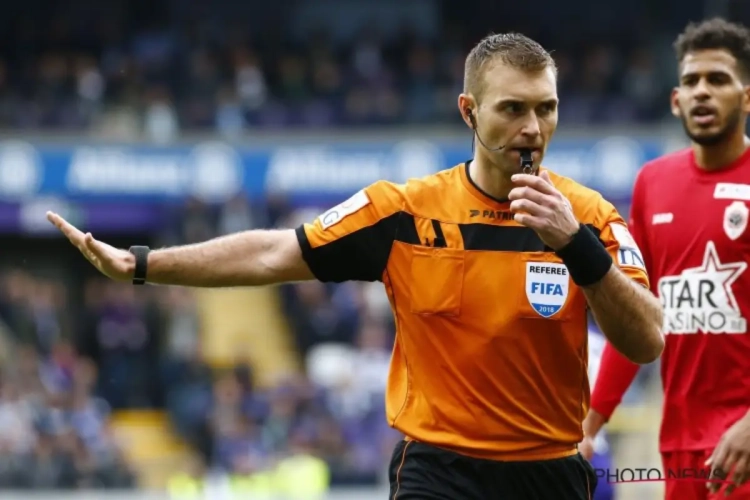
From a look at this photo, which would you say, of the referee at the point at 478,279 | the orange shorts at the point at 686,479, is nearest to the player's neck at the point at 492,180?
the referee at the point at 478,279

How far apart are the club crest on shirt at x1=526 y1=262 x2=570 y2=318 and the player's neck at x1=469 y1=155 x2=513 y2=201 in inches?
11.0

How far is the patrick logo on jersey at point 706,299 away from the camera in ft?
18.1

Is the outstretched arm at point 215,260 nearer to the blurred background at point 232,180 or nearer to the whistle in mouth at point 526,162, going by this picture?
the whistle in mouth at point 526,162

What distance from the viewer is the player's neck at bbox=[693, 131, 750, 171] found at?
5.68 m

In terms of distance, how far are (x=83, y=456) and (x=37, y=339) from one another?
3.23 m

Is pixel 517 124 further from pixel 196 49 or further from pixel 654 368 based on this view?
pixel 196 49

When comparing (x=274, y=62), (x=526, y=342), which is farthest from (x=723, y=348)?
(x=274, y=62)

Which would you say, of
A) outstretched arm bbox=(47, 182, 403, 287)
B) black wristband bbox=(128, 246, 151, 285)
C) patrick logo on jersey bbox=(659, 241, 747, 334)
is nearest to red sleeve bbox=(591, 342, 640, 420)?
patrick logo on jersey bbox=(659, 241, 747, 334)

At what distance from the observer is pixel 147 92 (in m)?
20.8

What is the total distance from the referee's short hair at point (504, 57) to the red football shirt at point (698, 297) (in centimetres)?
116

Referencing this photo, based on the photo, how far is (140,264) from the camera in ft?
15.6

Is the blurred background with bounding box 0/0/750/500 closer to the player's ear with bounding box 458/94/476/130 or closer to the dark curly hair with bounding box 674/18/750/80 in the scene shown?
the dark curly hair with bounding box 674/18/750/80

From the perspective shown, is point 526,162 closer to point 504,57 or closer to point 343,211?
point 504,57

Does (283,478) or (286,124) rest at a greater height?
(286,124)
